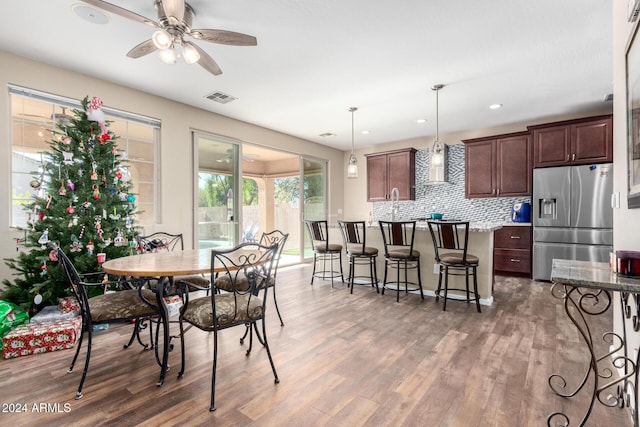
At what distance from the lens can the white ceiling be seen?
2.43 metres

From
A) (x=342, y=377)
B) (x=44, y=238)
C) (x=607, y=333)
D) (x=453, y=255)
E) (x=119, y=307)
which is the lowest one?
(x=342, y=377)

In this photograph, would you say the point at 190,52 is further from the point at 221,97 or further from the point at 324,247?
the point at 324,247

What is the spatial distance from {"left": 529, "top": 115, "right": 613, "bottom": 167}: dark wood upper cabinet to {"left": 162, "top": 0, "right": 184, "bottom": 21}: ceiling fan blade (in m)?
5.26

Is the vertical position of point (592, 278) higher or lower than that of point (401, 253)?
higher

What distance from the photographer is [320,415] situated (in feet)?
5.42

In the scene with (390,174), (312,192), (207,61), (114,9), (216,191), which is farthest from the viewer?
(312,192)

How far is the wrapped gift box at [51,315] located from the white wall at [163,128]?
0.65m

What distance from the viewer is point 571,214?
4.60 meters

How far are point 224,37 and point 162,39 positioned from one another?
16.6 inches

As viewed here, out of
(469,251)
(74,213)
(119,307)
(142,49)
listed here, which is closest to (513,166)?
(469,251)

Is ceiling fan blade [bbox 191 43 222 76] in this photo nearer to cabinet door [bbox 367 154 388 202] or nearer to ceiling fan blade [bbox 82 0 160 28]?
ceiling fan blade [bbox 82 0 160 28]

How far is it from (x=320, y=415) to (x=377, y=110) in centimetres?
425

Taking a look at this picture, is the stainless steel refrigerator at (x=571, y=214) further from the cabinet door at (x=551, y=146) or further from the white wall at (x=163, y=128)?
the white wall at (x=163, y=128)

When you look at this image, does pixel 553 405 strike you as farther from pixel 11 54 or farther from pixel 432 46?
pixel 11 54
